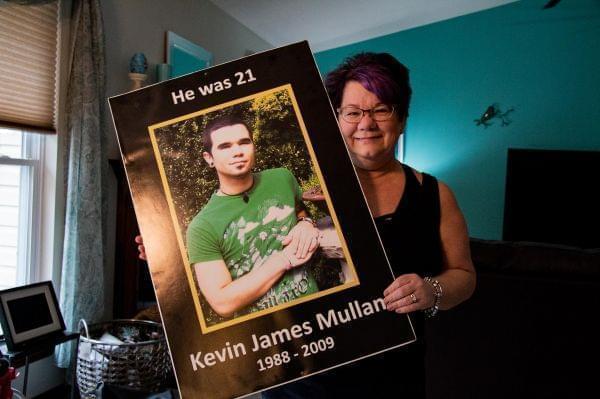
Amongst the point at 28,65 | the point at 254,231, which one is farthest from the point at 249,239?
the point at 28,65

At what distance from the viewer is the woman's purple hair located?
0.80m

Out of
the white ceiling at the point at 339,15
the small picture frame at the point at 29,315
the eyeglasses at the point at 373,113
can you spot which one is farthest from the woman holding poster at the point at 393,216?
the white ceiling at the point at 339,15

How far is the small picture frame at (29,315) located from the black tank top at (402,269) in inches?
58.3

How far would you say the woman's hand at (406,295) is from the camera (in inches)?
27.2

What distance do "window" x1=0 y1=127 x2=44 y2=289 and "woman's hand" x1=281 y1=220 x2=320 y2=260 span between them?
214 cm

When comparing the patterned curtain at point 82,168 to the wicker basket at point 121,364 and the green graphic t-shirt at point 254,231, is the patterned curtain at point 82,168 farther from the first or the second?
the green graphic t-shirt at point 254,231

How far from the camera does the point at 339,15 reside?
13.8 ft

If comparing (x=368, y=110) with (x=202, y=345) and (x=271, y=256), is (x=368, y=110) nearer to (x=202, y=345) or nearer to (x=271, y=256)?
(x=271, y=256)

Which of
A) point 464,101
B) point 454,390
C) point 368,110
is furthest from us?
point 464,101

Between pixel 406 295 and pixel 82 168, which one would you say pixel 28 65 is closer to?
pixel 82 168

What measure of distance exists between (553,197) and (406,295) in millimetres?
3564

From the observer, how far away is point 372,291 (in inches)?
27.4

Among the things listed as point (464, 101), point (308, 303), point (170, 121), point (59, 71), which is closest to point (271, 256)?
point (308, 303)

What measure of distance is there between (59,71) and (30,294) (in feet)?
3.90
